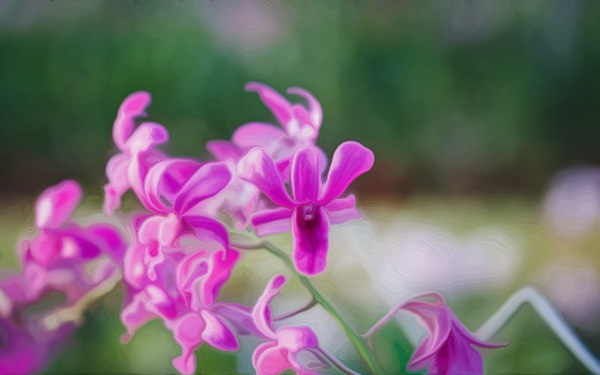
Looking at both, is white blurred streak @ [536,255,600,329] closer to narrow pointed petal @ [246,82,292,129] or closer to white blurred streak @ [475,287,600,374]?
white blurred streak @ [475,287,600,374]

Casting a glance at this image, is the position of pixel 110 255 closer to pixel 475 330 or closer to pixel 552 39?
pixel 475 330

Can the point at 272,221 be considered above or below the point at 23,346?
above

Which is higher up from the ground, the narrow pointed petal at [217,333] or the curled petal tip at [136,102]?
the curled petal tip at [136,102]

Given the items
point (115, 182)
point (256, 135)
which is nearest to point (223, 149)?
point (256, 135)

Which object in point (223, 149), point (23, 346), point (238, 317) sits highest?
point (223, 149)

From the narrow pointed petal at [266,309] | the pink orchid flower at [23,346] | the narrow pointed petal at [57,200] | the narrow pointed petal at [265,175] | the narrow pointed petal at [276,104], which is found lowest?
the pink orchid flower at [23,346]

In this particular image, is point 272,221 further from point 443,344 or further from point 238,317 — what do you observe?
point 443,344

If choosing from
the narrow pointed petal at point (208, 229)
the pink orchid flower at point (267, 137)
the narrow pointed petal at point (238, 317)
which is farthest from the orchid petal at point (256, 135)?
the narrow pointed petal at point (238, 317)

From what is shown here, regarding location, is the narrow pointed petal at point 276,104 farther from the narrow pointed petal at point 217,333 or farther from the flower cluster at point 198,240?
the narrow pointed petal at point 217,333

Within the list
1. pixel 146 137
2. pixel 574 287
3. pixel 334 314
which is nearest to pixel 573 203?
pixel 574 287
